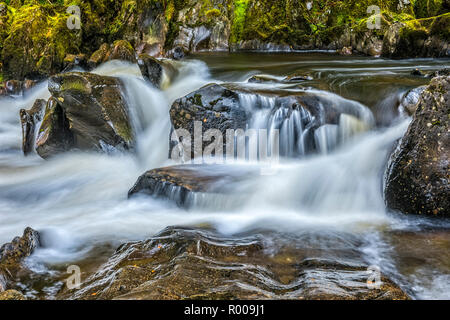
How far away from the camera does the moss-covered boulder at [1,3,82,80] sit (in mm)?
13094

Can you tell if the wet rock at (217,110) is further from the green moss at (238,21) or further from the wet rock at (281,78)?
the green moss at (238,21)

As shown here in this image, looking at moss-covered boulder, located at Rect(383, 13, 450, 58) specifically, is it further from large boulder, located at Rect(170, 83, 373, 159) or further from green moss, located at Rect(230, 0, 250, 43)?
green moss, located at Rect(230, 0, 250, 43)

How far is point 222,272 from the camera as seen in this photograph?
276cm

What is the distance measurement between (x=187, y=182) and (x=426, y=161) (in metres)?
3.01

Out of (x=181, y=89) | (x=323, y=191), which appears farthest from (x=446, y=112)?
(x=181, y=89)

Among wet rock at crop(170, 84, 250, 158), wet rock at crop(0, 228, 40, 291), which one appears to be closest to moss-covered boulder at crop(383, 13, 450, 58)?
wet rock at crop(170, 84, 250, 158)

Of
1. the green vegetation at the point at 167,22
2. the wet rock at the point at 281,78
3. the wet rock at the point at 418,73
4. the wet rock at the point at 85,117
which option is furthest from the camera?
the green vegetation at the point at 167,22

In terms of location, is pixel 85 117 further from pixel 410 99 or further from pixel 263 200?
pixel 410 99

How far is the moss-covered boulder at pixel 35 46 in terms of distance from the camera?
43.0ft

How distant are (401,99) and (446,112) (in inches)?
85.5

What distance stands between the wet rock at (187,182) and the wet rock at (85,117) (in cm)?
216

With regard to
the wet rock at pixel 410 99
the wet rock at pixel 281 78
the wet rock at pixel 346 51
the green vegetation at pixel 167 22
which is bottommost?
the wet rock at pixel 410 99

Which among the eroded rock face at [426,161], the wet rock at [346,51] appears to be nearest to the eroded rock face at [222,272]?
the eroded rock face at [426,161]

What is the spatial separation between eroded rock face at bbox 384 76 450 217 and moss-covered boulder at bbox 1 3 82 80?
1236 centimetres
